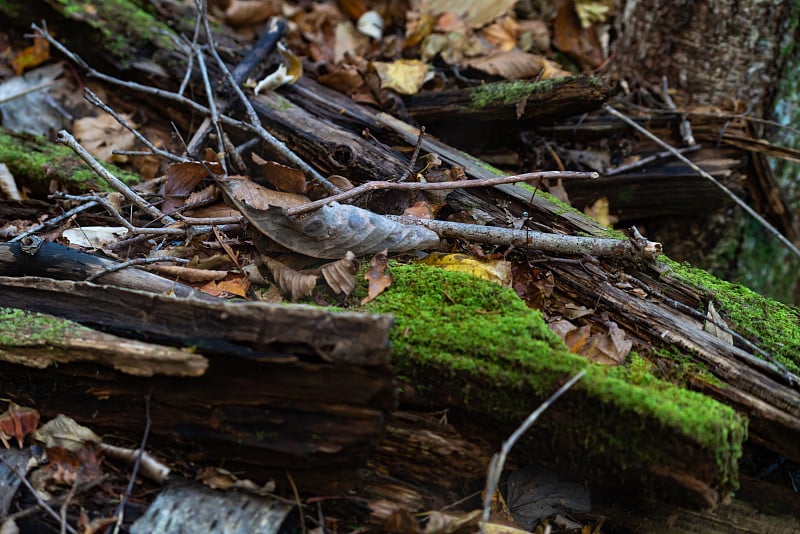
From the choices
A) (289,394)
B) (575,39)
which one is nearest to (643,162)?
(575,39)

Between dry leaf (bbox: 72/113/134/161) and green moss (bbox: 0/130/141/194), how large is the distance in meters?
0.24

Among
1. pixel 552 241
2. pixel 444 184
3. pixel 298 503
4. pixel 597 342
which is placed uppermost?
pixel 444 184

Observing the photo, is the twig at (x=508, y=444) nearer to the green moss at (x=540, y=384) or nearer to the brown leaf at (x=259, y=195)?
the green moss at (x=540, y=384)

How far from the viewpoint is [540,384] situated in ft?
6.27

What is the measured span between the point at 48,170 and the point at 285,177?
5.08 ft

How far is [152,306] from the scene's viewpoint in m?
2.00

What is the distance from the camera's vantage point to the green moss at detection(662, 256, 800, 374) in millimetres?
2348

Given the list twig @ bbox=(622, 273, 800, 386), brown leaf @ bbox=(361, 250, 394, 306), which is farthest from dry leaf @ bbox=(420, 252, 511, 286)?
twig @ bbox=(622, 273, 800, 386)

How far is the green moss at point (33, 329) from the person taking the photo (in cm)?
200

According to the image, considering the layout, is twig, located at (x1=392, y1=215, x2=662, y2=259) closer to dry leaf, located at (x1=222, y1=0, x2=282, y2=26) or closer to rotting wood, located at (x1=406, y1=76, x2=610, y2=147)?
rotting wood, located at (x1=406, y1=76, x2=610, y2=147)

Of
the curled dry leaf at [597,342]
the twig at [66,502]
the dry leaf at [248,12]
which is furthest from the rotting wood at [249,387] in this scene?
the dry leaf at [248,12]

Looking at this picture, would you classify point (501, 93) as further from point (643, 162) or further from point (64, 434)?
point (64, 434)

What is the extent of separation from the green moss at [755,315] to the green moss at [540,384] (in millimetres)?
580

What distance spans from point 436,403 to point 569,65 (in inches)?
Result: 136
